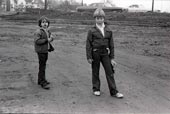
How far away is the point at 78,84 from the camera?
8070 mm

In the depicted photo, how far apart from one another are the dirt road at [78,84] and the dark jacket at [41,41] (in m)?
0.91

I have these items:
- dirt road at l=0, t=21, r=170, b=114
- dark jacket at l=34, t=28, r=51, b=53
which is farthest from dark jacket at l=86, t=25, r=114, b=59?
dark jacket at l=34, t=28, r=51, b=53

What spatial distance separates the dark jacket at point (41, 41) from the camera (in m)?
7.52

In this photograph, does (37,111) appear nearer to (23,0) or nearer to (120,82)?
(120,82)

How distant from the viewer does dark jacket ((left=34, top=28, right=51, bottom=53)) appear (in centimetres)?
752

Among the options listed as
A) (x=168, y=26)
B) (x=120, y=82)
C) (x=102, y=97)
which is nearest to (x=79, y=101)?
(x=102, y=97)

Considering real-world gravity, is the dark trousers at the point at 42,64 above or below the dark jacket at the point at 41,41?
below

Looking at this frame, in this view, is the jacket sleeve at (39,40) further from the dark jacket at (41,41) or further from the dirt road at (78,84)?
the dirt road at (78,84)

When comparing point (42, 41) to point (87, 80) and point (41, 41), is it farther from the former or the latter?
point (87, 80)

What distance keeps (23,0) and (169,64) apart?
230 feet

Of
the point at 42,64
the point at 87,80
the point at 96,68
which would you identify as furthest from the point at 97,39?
the point at 87,80

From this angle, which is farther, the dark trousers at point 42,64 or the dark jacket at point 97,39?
the dark trousers at point 42,64

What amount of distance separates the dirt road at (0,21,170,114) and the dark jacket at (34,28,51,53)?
0.91 m

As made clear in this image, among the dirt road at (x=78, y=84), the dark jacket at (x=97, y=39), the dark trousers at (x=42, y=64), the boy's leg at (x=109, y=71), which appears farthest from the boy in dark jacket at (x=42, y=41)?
the boy's leg at (x=109, y=71)
